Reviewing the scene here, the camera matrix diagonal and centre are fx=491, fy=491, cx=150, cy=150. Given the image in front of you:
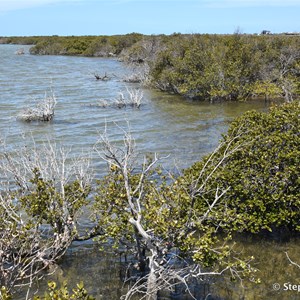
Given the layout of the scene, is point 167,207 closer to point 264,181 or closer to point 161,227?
point 161,227

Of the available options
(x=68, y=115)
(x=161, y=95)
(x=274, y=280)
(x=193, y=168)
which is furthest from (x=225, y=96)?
(x=274, y=280)

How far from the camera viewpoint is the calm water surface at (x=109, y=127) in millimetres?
9695

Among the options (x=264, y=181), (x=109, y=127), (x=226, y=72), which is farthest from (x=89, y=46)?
(x=264, y=181)

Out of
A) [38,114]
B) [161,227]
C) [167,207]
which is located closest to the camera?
[161,227]

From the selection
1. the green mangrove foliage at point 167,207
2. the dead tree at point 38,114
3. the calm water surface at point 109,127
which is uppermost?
the green mangrove foliage at point 167,207

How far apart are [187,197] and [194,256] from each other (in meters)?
0.96

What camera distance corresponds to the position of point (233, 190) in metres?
10.8

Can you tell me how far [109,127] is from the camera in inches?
928

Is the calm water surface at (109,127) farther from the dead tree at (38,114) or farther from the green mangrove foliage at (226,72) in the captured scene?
the green mangrove foliage at (226,72)

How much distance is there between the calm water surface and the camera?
31.8ft

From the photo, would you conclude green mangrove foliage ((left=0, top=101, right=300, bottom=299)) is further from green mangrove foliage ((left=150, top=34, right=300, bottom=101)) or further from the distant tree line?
green mangrove foliage ((left=150, top=34, right=300, bottom=101))

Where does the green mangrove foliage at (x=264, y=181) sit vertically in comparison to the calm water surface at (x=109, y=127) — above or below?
above

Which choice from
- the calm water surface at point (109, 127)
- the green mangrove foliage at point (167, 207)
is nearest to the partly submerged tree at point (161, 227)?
the green mangrove foliage at point (167, 207)

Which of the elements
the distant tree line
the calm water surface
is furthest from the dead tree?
the distant tree line
